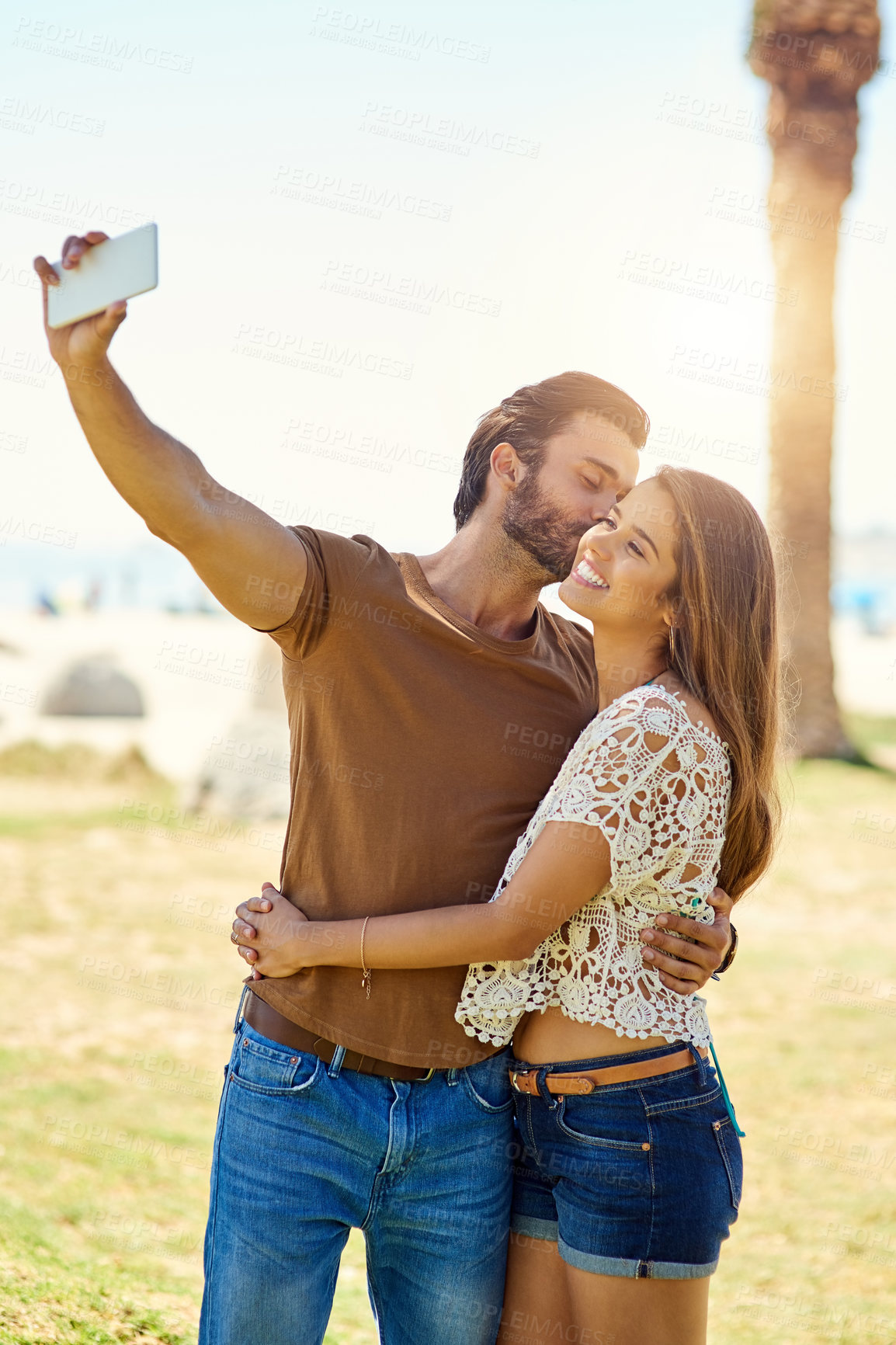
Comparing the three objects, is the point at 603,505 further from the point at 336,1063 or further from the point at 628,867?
the point at 336,1063

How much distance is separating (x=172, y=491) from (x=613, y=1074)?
4.56 feet

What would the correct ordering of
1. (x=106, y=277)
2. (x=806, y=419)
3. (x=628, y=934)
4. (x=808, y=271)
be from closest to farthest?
(x=106, y=277) → (x=628, y=934) → (x=808, y=271) → (x=806, y=419)

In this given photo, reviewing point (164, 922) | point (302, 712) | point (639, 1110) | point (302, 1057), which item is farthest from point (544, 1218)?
point (164, 922)

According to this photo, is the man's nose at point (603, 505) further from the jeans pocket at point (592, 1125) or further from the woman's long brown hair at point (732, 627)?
the jeans pocket at point (592, 1125)

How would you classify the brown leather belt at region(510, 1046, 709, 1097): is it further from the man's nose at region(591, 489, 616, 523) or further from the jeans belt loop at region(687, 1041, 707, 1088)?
the man's nose at region(591, 489, 616, 523)

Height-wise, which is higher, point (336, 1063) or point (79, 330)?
point (79, 330)

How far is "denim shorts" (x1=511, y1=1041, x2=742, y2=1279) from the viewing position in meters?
2.23

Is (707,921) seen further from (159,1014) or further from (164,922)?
(164,922)

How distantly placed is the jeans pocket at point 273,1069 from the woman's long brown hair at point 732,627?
3.26ft

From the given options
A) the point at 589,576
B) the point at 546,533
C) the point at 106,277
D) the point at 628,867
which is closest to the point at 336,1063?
the point at 628,867

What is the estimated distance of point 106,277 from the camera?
1.90m

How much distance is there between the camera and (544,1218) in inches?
96.7

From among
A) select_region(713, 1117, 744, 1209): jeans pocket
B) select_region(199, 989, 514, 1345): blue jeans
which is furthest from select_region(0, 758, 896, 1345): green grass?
select_region(713, 1117, 744, 1209): jeans pocket

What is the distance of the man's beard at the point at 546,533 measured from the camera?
9.17ft
